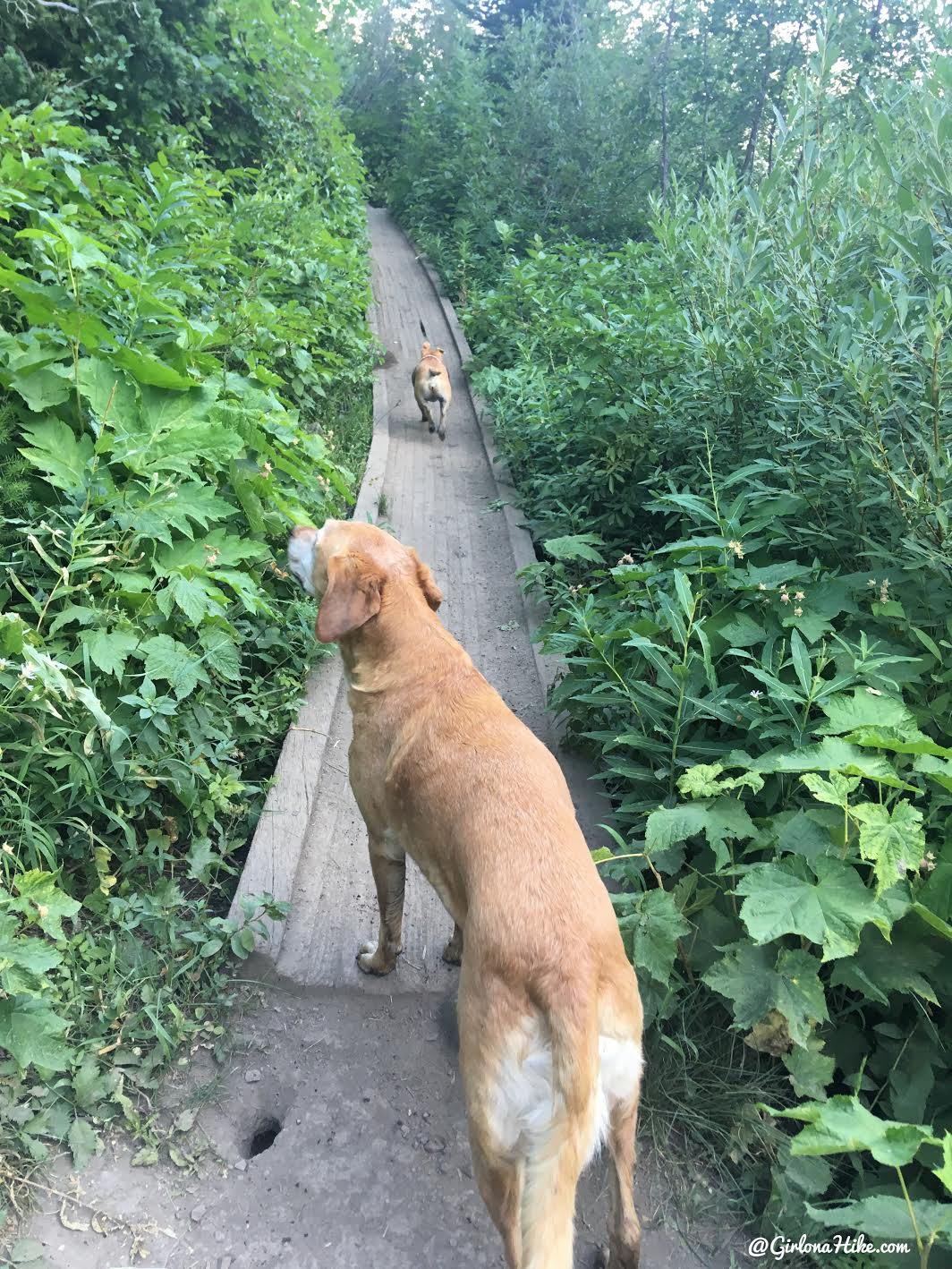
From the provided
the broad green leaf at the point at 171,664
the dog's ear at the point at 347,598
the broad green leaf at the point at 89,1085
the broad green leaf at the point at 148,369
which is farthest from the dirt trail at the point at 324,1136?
the broad green leaf at the point at 148,369

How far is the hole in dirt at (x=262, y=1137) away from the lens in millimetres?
2291

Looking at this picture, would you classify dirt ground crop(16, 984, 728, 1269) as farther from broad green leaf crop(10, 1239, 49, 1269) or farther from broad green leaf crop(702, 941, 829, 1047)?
broad green leaf crop(702, 941, 829, 1047)

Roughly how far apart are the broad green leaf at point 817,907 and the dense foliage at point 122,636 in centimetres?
176

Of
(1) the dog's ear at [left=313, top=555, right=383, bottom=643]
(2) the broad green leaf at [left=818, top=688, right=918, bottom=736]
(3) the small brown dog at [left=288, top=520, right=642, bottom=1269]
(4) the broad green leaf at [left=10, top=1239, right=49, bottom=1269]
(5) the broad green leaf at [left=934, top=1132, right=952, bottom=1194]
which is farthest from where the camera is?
(1) the dog's ear at [left=313, top=555, right=383, bottom=643]

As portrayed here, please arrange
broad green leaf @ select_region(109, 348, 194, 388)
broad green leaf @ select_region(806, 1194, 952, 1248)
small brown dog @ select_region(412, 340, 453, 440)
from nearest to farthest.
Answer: broad green leaf @ select_region(806, 1194, 952, 1248)
broad green leaf @ select_region(109, 348, 194, 388)
small brown dog @ select_region(412, 340, 453, 440)

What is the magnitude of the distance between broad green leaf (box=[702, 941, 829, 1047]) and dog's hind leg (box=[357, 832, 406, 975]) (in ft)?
3.60

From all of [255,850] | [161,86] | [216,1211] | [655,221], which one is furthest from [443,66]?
[216,1211]

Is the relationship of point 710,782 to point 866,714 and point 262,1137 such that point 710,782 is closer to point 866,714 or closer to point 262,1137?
point 866,714

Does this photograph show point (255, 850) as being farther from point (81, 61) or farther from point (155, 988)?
point (81, 61)

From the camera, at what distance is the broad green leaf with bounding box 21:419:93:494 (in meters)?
3.00

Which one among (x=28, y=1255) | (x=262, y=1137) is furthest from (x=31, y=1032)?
(x=262, y=1137)

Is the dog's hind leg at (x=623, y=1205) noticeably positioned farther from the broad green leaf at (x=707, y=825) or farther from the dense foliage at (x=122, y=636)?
the dense foliage at (x=122, y=636)

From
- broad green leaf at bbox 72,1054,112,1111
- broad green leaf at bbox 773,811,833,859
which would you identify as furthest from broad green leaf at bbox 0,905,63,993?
broad green leaf at bbox 773,811,833,859

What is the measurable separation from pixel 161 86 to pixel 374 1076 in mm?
8693
